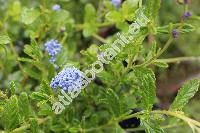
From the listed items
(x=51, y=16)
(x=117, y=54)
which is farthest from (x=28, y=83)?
(x=117, y=54)

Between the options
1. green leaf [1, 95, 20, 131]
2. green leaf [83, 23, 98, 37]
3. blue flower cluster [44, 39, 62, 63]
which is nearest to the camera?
green leaf [1, 95, 20, 131]

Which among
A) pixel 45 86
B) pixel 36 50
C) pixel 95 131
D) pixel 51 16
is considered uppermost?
pixel 51 16

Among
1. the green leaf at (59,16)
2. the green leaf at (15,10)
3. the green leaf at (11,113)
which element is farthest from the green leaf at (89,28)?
the green leaf at (11,113)

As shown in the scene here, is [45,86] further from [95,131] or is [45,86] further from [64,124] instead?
[95,131]

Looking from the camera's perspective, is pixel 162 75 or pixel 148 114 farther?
pixel 162 75

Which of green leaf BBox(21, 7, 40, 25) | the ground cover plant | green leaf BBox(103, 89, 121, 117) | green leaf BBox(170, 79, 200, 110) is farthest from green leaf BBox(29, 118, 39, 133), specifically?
green leaf BBox(21, 7, 40, 25)

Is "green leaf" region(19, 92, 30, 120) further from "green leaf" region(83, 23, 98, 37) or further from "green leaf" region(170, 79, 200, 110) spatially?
"green leaf" region(83, 23, 98, 37)

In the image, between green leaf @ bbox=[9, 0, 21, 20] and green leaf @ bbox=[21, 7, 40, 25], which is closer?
green leaf @ bbox=[21, 7, 40, 25]
